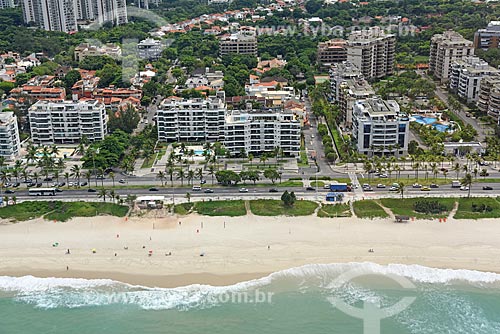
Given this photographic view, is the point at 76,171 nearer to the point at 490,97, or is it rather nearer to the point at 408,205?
the point at 408,205

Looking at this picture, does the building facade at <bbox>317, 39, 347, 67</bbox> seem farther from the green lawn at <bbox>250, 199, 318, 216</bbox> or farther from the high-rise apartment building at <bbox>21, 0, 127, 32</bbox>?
the high-rise apartment building at <bbox>21, 0, 127, 32</bbox>

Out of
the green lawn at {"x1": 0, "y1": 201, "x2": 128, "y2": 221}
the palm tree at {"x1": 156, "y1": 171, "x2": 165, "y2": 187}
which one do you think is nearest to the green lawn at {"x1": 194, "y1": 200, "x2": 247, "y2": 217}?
the palm tree at {"x1": 156, "y1": 171, "x2": 165, "y2": 187}

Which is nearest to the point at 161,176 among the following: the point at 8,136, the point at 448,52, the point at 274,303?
the point at 8,136

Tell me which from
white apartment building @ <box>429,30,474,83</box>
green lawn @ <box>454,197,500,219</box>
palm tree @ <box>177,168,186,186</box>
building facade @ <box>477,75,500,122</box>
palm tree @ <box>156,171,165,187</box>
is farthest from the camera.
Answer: white apartment building @ <box>429,30,474,83</box>

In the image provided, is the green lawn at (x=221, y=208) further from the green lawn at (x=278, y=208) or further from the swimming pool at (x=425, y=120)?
the swimming pool at (x=425, y=120)

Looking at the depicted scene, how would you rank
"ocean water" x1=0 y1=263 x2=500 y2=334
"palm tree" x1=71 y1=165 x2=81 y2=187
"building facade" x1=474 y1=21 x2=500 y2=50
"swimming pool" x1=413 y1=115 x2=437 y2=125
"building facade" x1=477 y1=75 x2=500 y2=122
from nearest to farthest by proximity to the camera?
"ocean water" x1=0 y1=263 x2=500 y2=334 → "palm tree" x1=71 y1=165 x2=81 y2=187 → "building facade" x1=477 y1=75 x2=500 y2=122 → "swimming pool" x1=413 y1=115 x2=437 y2=125 → "building facade" x1=474 y1=21 x2=500 y2=50

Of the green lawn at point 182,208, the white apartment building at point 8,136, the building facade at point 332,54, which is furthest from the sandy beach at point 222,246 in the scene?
the building facade at point 332,54

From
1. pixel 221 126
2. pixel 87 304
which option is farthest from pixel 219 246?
pixel 221 126
